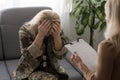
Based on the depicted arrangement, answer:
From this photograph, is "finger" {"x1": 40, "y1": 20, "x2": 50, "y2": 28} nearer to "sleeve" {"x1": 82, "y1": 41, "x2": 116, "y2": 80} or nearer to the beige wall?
"sleeve" {"x1": 82, "y1": 41, "x2": 116, "y2": 80}

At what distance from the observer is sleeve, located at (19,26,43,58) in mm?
1971

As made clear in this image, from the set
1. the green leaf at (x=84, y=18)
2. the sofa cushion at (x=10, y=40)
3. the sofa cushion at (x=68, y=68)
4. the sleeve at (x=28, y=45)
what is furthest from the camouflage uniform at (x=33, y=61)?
the green leaf at (x=84, y=18)

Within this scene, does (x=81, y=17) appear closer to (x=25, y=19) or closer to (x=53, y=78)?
(x=25, y=19)

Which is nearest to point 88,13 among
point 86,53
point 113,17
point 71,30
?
point 71,30

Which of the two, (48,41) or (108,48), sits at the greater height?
(108,48)

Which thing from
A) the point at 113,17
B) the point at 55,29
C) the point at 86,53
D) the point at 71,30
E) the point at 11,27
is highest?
the point at 113,17

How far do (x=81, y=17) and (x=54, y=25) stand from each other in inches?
45.0

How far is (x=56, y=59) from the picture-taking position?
6.96ft

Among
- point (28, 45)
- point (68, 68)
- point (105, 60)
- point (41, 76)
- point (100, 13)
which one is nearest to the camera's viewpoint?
point (105, 60)

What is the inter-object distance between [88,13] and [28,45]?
1247 mm

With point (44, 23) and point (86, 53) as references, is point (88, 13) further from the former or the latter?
point (44, 23)

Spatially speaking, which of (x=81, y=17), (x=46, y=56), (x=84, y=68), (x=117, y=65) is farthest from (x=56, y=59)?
(x=81, y=17)

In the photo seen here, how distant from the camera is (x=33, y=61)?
79.8 inches

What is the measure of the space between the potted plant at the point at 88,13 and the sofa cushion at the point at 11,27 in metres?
0.63
